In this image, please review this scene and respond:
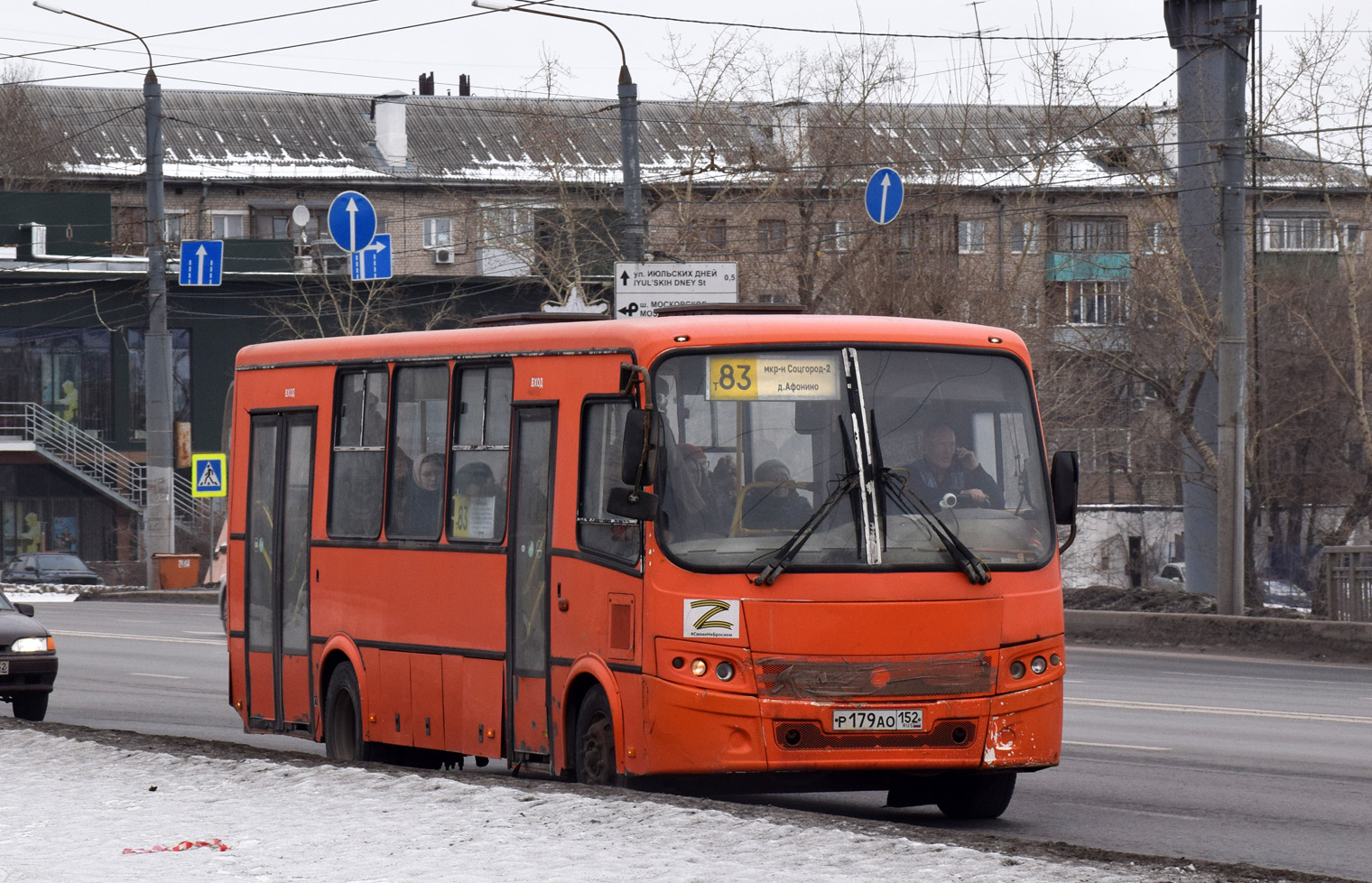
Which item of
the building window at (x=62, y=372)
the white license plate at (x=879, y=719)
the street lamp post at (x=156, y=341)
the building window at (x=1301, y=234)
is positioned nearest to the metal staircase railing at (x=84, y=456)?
the building window at (x=62, y=372)

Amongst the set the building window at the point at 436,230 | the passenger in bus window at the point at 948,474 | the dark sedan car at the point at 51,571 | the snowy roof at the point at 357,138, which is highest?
the snowy roof at the point at 357,138

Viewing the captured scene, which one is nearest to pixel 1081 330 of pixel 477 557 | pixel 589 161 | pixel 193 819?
pixel 477 557

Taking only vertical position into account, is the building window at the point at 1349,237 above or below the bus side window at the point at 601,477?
above

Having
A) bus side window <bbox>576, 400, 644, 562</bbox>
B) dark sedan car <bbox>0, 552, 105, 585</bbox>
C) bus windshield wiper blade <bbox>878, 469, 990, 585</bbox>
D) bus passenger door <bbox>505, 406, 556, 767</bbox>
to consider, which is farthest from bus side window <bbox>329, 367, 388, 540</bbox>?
dark sedan car <bbox>0, 552, 105, 585</bbox>

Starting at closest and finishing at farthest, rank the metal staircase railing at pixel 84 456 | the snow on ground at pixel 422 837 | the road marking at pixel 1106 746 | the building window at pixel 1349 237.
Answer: the snow on ground at pixel 422 837
the road marking at pixel 1106 746
the building window at pixel 1349 237
the metal staircase railing at pixel 84 456

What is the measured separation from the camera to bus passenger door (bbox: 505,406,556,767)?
34.5 ft

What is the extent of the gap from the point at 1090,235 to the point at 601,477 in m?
29.3

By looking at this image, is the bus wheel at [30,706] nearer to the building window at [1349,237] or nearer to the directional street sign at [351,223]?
the directional street sign at [351,223]

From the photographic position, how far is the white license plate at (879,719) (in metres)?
9.32

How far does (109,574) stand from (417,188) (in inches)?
738

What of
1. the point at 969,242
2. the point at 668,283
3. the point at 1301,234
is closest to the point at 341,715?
the point at 668,283

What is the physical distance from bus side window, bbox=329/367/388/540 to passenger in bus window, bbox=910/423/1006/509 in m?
3.78

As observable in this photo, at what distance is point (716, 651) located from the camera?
9328 mm

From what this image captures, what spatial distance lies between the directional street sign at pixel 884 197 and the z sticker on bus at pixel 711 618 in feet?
66.2
